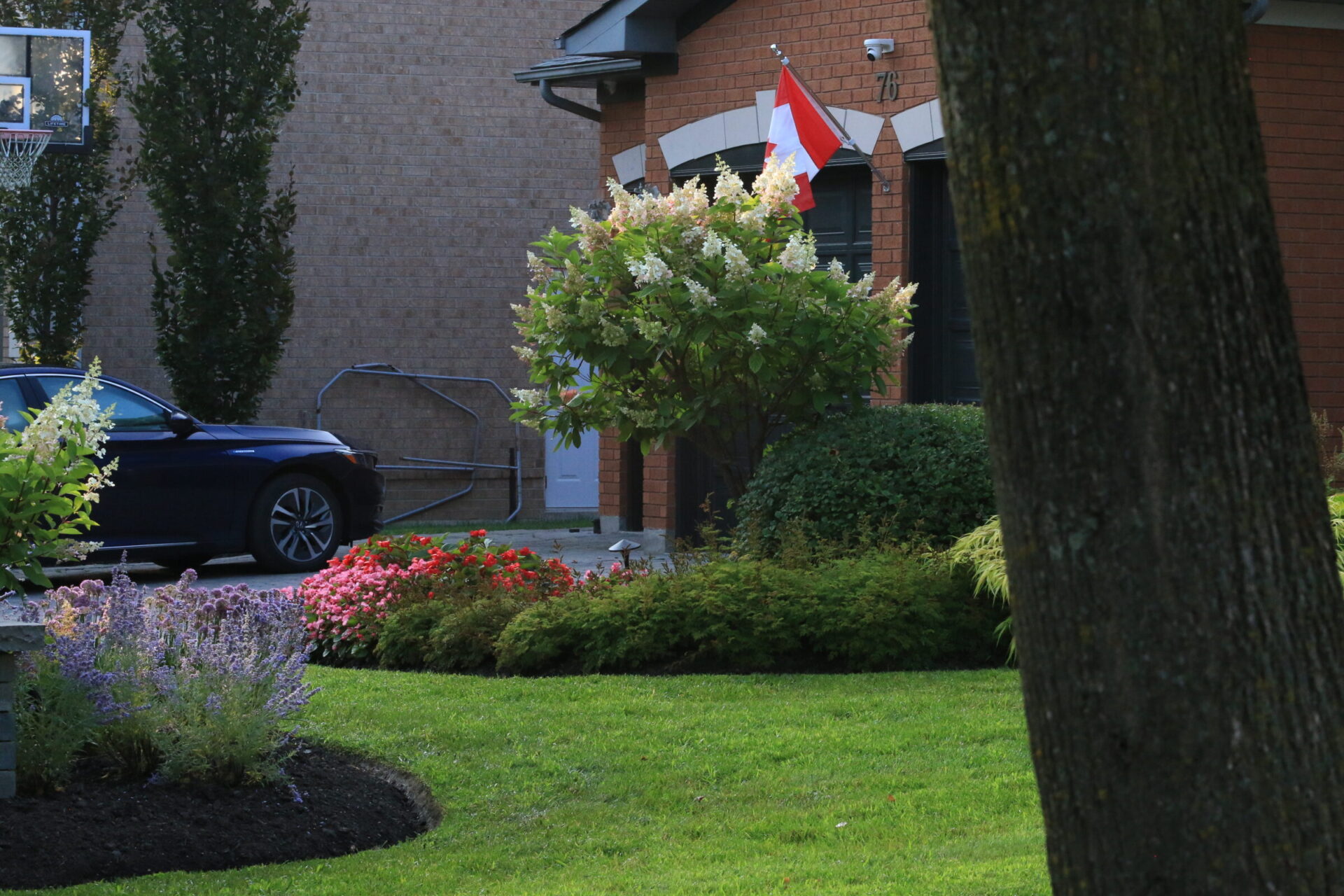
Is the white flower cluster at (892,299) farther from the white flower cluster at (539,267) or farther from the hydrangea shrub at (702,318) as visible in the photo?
the white flower cluster at (539,267)

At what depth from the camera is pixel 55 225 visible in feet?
55.5

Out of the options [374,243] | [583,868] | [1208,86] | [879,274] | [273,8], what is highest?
[273,8]

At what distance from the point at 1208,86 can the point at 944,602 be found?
231 inches

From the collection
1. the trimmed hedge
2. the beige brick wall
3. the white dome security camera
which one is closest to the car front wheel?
the trimmed hedge

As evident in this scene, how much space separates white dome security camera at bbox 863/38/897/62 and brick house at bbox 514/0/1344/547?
52 millimetres

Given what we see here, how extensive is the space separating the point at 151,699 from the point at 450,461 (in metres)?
14.0

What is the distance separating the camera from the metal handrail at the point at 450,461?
18.9 meters

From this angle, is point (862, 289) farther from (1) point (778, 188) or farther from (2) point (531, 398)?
(2) point (531, 398)

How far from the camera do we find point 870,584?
7.68m

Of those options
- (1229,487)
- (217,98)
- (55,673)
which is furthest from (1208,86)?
(217,98)

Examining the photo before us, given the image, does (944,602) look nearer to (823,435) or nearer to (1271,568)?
(823,435)

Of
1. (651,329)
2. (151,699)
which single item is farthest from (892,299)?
(151,699)

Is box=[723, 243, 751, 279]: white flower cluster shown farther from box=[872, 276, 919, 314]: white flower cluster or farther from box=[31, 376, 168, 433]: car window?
box=[31, 376, 168, 433]: car window

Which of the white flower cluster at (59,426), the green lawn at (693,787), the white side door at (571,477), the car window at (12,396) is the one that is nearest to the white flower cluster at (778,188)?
the green lawn at (693,787)
